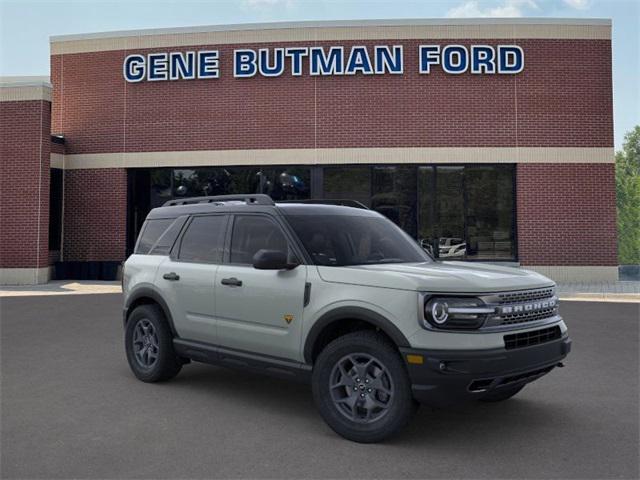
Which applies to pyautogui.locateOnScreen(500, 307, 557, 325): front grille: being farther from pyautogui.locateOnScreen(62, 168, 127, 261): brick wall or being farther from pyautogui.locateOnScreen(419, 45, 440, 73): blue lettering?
pyautogui.locateOnScreen(62, 168, 127, 261): brick wall

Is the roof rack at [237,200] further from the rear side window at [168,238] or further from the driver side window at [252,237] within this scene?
the rear side window at [168,238]

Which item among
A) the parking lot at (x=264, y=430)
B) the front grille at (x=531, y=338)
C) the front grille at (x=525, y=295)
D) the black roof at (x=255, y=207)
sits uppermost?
the black roof at (x=255, y=207)

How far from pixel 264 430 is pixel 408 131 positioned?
581 inches

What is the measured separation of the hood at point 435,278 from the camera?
4219mm

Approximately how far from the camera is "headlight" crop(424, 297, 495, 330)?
415 cm

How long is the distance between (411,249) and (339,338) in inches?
63.2

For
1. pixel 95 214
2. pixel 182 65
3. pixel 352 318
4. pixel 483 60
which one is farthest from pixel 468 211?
pixel 352 318

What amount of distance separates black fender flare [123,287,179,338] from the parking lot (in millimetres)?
676

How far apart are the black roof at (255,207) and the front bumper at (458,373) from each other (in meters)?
1.90

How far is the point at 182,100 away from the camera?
19.1m

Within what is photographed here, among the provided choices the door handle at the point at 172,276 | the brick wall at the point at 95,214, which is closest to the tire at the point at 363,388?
the door handle at the point at 172,276

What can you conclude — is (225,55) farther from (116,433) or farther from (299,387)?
(116,433)

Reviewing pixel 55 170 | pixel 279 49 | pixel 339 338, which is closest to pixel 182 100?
pixel 279 49

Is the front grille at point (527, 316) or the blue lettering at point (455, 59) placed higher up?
the blue lettering at point (455, 59)
